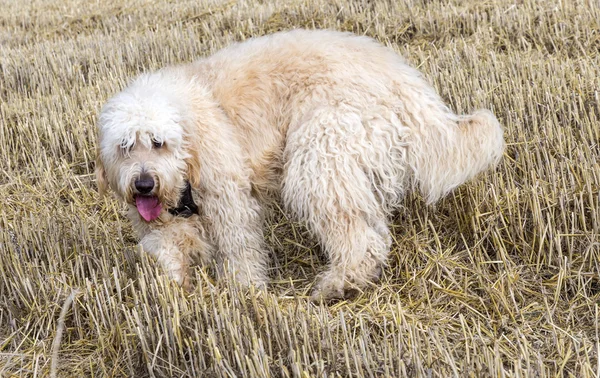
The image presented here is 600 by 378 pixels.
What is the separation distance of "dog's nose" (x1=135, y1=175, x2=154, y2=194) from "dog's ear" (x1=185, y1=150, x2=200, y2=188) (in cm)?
27

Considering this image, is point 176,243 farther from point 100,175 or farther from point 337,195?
point 337,195

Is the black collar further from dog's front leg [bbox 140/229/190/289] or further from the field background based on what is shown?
the field background

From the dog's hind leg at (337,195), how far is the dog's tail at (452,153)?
0.32 m

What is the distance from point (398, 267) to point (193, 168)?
4.37ft

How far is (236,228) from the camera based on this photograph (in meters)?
3.88

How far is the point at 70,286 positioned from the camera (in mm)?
→ 3633

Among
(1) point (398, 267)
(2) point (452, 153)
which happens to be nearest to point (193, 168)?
(1) point (398, 267)

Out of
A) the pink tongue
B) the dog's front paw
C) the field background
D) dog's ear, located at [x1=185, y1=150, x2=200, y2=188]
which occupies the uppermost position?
dog's ear, located at [x1=185, y1=150, x2=200, y2=188]

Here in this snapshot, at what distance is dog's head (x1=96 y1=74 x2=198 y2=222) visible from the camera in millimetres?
3551

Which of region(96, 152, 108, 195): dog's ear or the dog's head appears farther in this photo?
region(96, 152, 108, 195): dog's ear

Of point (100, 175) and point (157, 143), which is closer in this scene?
point (157, 143)

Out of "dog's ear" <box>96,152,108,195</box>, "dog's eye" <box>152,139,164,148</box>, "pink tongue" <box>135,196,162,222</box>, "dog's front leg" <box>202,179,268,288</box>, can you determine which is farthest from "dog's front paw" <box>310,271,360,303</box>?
"dog's ear" <box>96,152,108,195</box>

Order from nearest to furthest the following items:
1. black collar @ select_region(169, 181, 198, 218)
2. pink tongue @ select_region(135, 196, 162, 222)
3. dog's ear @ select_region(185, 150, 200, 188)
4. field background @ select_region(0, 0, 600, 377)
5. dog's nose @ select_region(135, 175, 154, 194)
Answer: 1. field background @ select_region(0, 0, 600, 377)
2. dog's nose @ select_region(135, 175, 154, 194)
3. pink tongue @ select_region(135, 196, 162, 222)
4. dog's ear @ select_region(185, 150, 200, 188)
5. black collar @ select_region(169, 181, 198, 218)

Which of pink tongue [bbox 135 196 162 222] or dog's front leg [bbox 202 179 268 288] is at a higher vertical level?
pink tongue [bbox 135 196 162 222]
